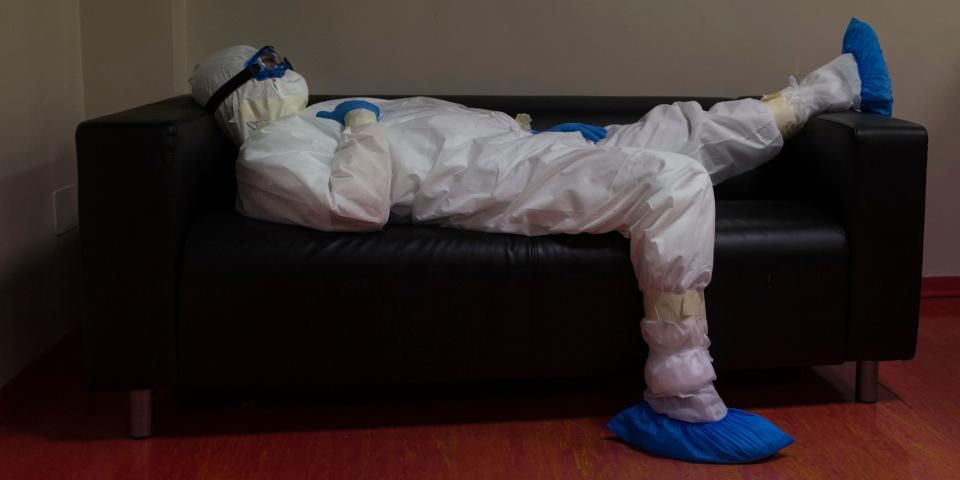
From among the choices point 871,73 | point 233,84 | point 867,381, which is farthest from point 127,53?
point 867,381

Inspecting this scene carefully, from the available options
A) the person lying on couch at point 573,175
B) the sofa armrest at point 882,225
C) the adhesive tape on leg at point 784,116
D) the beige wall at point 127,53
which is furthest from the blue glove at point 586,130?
the beige wall at point 127,53

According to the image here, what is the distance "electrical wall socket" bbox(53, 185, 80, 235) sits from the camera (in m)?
2.32

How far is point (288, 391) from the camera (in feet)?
7.11

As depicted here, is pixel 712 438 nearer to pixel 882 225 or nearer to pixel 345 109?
pixel 882 225

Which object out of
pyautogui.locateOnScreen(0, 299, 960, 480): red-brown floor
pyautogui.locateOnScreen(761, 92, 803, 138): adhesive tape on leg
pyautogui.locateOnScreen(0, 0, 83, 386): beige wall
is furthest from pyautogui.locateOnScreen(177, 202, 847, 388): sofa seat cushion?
pyautogui.locateOnScreen(0, 0, 83, 386): beige wall

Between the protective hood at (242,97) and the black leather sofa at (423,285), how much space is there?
6 centimetres

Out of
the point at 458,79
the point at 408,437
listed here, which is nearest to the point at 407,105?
the point at 458,79

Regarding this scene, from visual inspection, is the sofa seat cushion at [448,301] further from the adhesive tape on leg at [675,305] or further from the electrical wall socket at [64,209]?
the electrical wall socket at [64,209]

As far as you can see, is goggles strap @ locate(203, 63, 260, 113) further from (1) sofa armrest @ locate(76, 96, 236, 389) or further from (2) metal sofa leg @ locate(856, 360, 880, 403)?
(2) metal sofa leg @ locate(856, 360, 880, 403)

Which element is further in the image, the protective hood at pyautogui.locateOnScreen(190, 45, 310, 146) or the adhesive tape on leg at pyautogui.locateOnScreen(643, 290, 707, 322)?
the protective hood at pyautogui.locateOnScreen(190, 45, 310, 146)

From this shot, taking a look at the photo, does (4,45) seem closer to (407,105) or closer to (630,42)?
(407,105)

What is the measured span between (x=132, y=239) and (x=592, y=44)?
145 cm

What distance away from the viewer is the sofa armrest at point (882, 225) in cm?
200

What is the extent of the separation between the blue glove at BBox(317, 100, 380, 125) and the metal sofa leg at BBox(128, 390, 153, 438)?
0.68 meters
